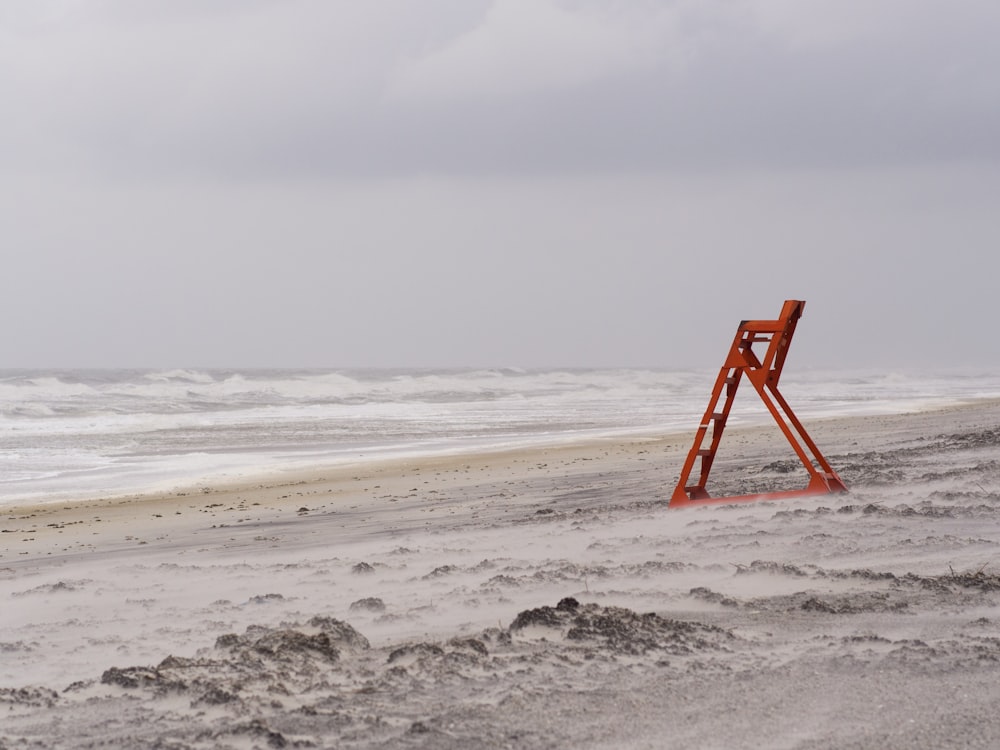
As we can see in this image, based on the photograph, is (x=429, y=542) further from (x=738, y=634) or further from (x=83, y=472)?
(x=83, y=472)

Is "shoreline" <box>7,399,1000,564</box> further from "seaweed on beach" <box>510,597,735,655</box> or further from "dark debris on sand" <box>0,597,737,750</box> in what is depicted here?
"dark debris on sand" <box>0,597,737,750</box>

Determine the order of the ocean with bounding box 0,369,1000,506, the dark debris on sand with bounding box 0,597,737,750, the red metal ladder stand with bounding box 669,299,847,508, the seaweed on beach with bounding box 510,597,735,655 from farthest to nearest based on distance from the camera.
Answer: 1. the ocean with bounding box 0,369,1000,506
2. the red metal ladder stand with bounding box 669,299,847,508
3. the seaweed on beach with bounding box 510,597,735,655
4. the dark debris on sand with bounding box 0,597,737,750

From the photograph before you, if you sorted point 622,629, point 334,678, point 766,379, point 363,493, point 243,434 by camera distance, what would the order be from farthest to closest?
point 243,434
point 363,493
point 766,379
point 622,629
point 334,678

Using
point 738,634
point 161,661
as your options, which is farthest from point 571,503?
point 161,661

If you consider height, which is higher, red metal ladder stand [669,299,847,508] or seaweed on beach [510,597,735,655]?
red metal ladder stand [669,299,847,508]

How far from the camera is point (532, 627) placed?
4117mm

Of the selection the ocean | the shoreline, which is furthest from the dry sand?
the ocean

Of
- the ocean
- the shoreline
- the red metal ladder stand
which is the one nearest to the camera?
the red metal ladder stand

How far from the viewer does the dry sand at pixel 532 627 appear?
316 cm

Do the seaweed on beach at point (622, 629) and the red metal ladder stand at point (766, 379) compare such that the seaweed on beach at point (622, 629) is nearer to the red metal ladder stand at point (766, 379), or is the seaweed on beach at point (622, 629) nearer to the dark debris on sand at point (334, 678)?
the dark debris on sand at point (334, 678)

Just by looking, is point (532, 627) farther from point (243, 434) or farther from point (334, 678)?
point (243, 434)

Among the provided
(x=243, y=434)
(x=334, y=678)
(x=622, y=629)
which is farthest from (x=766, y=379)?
(x=243, y=434)

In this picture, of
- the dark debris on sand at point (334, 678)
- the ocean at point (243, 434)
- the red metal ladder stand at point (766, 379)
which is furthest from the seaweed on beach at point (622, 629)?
the ocean at point (243, 434)

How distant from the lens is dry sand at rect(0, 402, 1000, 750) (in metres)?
3.16
